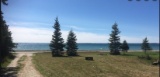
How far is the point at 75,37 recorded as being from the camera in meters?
81.9

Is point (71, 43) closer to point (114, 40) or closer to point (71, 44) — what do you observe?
point (71, 44)

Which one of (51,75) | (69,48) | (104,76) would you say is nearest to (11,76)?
(51,75)

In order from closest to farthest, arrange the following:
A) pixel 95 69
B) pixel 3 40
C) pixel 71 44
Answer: pixel 95 69 < pixel 3 40 < pixel 71 44

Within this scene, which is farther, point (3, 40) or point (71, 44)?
point (71, 44)

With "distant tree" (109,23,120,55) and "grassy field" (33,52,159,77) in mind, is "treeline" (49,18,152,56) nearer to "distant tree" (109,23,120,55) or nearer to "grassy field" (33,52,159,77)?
"distant tree" (109,23,120,55)

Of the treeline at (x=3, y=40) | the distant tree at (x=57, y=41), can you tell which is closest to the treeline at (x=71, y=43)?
the distant tree at (x=57, y=41)

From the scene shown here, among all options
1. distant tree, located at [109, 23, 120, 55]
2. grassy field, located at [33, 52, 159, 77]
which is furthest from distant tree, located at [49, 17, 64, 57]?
grassy field, located at [33, 52, 159, 77]

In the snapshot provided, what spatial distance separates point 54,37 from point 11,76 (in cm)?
5081

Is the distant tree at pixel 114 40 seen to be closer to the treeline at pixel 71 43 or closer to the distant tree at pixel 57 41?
the treeline at pixel 71 43

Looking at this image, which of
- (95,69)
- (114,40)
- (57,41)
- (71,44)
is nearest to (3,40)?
(95,69)

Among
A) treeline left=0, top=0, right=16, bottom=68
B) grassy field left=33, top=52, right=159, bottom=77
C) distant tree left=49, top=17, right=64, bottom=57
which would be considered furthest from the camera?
distant tree left=49, top=17, right=64, bottom=57

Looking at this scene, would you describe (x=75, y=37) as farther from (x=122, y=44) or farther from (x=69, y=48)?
(x=122, y=44)

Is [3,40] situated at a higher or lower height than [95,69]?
higher

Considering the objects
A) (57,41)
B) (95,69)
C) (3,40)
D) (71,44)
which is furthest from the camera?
(71,44)
